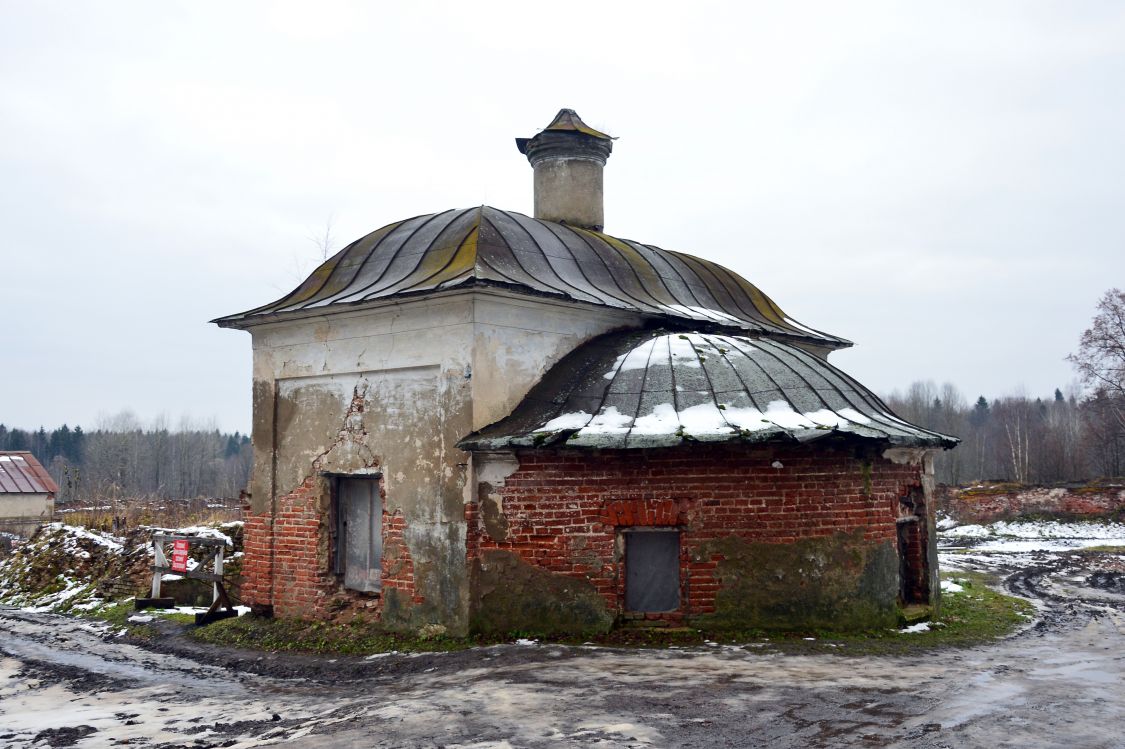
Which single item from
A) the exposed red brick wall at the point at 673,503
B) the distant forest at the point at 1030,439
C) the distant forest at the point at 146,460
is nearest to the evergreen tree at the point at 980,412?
the distant forest at the point at 1030,439

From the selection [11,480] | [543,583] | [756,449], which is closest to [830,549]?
[756,449]

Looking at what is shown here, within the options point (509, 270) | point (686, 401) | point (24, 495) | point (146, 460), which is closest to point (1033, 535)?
point (686, 401)

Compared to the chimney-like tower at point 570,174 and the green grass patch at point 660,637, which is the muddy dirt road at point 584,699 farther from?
the chimney-like tower at point 570,174

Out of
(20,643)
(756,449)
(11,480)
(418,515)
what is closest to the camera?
(756,449)

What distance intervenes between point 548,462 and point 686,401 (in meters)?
1.42

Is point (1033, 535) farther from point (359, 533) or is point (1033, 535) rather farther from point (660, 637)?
point (359, 533)

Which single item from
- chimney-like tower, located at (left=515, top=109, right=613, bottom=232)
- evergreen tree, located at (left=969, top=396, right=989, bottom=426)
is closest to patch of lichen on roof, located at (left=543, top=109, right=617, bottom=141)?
chimney-like tower, located at (left=515, top=109, right=613, bottom=232)

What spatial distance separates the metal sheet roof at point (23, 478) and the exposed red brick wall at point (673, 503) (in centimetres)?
2877

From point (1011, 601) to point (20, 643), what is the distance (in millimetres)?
11539

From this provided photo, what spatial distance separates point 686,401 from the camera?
9.00m

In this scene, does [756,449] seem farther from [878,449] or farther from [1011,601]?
[1011,601]

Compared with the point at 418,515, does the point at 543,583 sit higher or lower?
lower

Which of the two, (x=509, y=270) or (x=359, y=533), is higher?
(x=509, y=270)

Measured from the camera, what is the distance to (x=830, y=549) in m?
8.84
